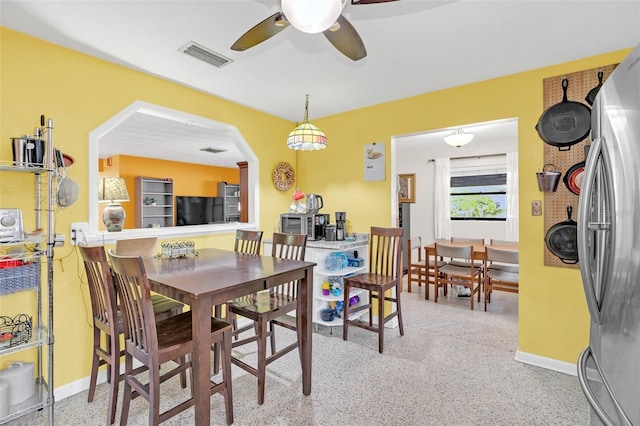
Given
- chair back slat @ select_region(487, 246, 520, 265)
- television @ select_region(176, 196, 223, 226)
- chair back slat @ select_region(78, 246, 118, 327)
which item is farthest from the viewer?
television @ select_region(176, 196, 223, 226)

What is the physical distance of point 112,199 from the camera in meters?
2.57

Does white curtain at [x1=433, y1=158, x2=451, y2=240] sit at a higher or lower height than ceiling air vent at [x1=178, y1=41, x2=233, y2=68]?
lower

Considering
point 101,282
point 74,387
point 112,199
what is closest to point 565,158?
point 101,282

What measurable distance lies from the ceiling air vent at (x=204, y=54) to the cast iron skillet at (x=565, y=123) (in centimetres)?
257

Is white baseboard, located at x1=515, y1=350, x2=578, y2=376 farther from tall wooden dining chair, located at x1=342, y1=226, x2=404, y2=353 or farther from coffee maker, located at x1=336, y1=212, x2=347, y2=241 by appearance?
coffee maker, located at x1=336, y1=212, x2=347, y2=241

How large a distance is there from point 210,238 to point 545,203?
3115 mm

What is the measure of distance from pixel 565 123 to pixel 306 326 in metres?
2.50

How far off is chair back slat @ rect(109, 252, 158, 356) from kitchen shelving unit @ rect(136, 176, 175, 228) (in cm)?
508

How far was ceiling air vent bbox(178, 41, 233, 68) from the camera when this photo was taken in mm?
2225

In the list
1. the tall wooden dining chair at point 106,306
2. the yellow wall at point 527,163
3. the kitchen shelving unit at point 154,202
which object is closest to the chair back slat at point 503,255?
the yellow wall at point 527,163

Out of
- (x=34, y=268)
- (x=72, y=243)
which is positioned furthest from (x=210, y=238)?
(x=34, y=268)

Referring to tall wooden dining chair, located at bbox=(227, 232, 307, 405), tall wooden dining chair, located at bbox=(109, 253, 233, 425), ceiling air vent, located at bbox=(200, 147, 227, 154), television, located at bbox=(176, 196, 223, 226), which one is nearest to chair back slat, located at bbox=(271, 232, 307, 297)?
tall wooden dining chair, located at bbox=(227, 232, 307, 405)

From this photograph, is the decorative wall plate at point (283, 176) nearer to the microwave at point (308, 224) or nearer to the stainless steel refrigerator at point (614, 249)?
the microwave at point (308, 224)

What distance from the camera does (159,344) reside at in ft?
5.24
